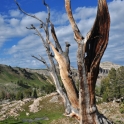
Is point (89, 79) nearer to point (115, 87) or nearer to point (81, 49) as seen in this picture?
point (81, 49)

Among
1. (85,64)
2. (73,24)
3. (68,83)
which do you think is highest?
(73,24)

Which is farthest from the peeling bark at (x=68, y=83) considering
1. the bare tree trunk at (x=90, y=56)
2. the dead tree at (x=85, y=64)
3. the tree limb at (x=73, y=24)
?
the tree limb at (x=73, y=24)

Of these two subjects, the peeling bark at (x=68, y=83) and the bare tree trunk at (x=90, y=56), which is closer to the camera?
the bare tree trunk at (x=90, y=56)

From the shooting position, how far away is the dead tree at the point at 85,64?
8453mm

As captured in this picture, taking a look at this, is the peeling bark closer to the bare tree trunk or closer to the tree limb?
the bare tree trunk

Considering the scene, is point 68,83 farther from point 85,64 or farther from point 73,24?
point 73,24

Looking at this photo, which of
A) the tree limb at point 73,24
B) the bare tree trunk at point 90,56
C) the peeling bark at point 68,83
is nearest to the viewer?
the bare tree trunk at point 90,56

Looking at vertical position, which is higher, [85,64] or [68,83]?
[85,64]

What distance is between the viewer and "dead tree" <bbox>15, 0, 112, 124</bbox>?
8.45 m

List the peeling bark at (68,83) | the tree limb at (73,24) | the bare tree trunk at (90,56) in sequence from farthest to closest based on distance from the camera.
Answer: the peeling bark at (68,83) < the tree limb at (73,24) < the bare tree trunk at (90,56)

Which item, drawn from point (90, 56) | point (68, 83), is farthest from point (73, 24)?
point (68, 83)

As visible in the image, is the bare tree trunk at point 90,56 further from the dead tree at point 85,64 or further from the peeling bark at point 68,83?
the peeling bark at point 68,83

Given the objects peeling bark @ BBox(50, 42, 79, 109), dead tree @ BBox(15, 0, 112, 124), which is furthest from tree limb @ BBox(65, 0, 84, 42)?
peeling bark @ BBox(50, 42, 79, 109)

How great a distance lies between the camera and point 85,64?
8703 mm
